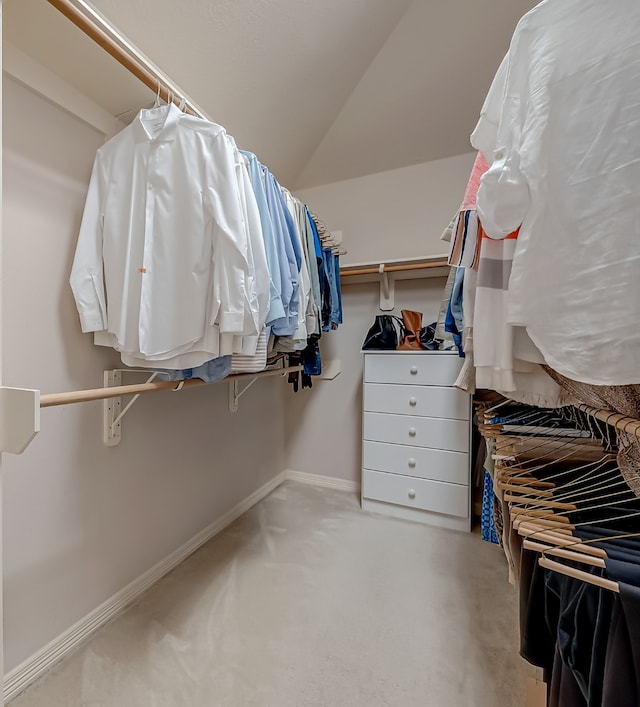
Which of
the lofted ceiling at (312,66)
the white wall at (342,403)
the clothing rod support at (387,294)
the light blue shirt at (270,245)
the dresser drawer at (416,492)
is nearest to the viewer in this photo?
the lofted ceiling at (312,66)

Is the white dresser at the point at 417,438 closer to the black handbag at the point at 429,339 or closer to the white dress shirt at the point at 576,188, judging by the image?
the black handbag at the point at 429,339

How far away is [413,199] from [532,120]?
183cm

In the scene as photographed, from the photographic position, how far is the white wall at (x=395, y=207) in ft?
7.03

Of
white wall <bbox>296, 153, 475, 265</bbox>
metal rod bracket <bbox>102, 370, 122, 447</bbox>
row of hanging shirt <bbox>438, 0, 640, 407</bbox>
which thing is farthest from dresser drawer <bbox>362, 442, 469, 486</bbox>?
row of hanging shirt <bbox>438, 0, 640, 407</bbox>

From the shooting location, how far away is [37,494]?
1.06 meters

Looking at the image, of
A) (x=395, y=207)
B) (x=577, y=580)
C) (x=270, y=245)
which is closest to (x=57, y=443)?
(x=270, y=245)

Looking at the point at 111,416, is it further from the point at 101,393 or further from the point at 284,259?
the point at 284,259

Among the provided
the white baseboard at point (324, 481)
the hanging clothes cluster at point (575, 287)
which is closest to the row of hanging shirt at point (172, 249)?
the hanging clothes cluster at point (575, 287)

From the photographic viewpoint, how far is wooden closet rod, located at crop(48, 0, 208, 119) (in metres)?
0.76

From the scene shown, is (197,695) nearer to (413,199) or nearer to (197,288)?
(197,288)

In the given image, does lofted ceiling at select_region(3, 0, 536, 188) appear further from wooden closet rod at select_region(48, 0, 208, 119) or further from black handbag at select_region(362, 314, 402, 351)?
black handbag at select_region(362, 314, 402, 351)

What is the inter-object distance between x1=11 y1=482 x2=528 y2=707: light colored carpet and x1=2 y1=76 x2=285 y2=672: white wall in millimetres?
183

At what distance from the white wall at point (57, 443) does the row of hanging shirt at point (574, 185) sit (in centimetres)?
129

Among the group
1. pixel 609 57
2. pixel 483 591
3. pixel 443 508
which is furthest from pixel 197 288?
pixel 443 508
